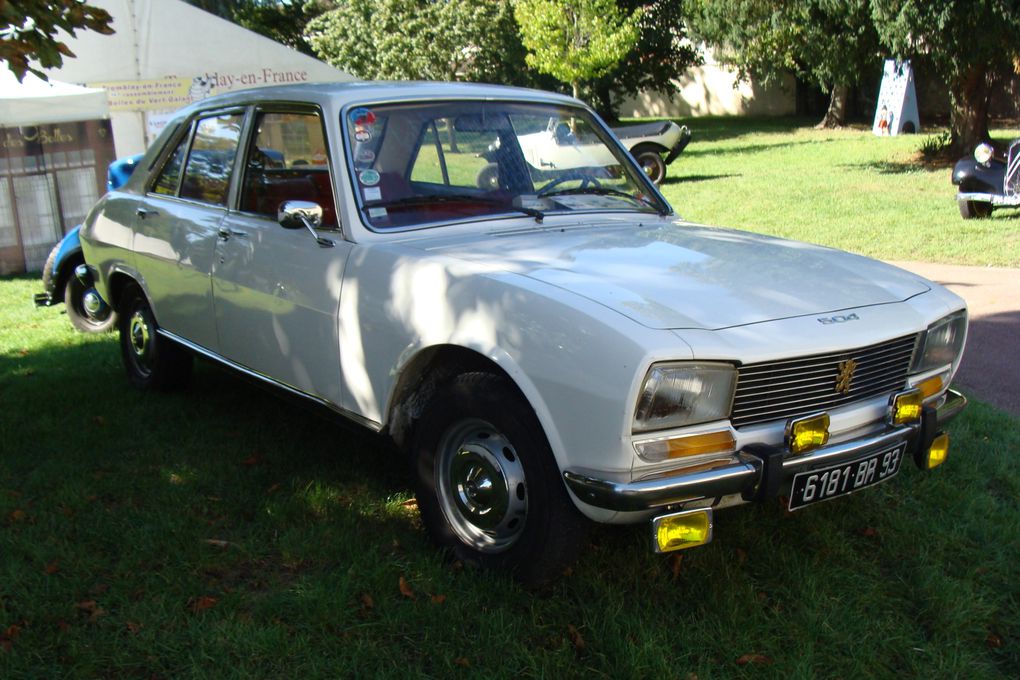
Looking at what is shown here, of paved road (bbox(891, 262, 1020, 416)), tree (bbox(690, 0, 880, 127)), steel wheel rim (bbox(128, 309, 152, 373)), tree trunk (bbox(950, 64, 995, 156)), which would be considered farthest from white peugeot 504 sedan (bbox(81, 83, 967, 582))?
tree trunk (bbox(950, 64, 995, 156))

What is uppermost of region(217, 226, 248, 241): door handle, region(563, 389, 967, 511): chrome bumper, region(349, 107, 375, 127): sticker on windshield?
region(349, 107, 375, 127): sticker on windshield

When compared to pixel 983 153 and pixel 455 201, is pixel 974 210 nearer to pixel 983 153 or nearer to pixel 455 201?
pixel 983 153

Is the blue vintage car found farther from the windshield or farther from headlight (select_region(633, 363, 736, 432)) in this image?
headlight (select_region(633, 363, 736, 432))

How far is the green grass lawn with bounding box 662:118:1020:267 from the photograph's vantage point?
1077cm

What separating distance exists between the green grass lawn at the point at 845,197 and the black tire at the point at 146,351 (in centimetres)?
745

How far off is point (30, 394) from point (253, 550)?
2869mm

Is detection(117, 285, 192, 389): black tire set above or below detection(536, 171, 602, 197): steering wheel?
below

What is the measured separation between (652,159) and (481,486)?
15.5m

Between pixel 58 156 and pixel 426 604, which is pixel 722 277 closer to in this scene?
pixel 426 604

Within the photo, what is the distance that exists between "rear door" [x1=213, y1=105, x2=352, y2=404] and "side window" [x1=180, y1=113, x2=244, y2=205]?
184mm

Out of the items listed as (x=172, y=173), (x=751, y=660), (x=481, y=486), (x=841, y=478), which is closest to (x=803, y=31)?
(x=172, y=173)

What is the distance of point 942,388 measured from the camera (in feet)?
12.1

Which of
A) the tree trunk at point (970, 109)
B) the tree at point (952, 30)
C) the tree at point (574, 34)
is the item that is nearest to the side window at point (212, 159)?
the tree at point (952, 30)

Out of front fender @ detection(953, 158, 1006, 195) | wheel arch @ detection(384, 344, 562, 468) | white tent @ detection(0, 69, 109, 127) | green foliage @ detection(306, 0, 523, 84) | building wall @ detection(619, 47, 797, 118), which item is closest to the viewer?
wheel arch @ detection(384, 344, 562, 468)
